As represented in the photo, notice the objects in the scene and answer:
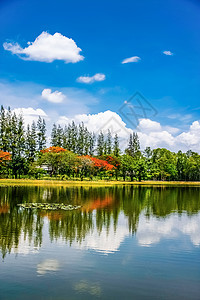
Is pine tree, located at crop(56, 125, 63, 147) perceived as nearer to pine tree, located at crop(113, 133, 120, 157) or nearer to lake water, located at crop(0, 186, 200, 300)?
pine tree, located at crop(113, 133, 120, 157)

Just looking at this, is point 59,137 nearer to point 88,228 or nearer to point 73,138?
point 73,138

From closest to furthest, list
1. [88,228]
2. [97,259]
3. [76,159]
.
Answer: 1. [97,259]
2. [88,228]
3. [76,159]

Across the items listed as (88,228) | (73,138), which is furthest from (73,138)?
(88,228)

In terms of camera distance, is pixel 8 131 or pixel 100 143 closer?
pixel 8 131

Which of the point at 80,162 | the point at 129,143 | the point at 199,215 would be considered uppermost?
the point at 129,143

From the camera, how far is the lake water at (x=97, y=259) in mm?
6383

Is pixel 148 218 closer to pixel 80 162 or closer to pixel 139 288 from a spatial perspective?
pixel 139 288

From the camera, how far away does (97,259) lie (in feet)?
27.6

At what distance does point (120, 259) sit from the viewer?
8.50m

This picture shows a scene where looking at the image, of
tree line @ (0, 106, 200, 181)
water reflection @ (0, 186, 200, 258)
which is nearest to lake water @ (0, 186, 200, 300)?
water reflection @ (0, 186, 200, 258)

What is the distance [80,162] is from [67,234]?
40.9 metres

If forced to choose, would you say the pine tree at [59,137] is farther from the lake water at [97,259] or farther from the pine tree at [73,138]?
the lake water at [97,259]

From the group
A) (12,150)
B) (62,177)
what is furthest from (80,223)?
(12,150)

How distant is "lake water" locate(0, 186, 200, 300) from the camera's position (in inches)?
251
